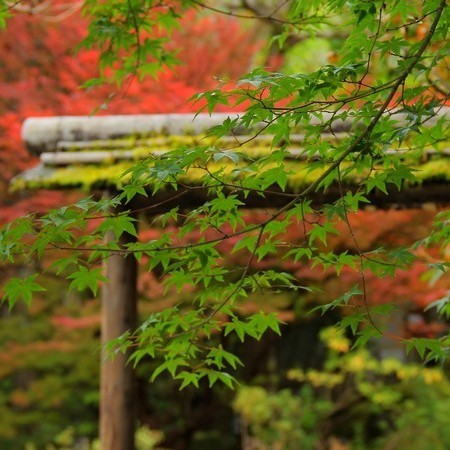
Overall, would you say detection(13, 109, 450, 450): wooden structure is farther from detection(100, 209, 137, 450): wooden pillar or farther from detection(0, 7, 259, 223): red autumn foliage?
detection(0, 7, 259, 223): red autumn foliage

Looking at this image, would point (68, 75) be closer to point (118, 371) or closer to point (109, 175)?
point (109, 175)

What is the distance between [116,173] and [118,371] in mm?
1204

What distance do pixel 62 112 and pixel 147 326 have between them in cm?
641

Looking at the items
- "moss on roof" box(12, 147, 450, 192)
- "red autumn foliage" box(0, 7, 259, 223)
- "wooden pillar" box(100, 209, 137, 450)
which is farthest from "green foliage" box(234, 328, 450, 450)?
"moss on roof" box(12, 147, 450, 192)

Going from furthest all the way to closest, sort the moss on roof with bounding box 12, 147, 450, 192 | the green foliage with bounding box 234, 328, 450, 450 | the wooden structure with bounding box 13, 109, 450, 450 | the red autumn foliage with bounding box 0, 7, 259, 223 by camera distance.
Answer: the green foliage with bounding box 234, 328, 450, 450 → the red autumn foliage with bounding box 0, 7, 259, 223 → the wooden structure with bounding box 13, 109, 450, 450 → the moss on roof with bounding box 12, 147, 450, 192

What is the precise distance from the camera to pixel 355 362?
9484 millimetres

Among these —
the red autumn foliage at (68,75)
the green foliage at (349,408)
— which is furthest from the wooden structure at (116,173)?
the green foliage at (349,408)

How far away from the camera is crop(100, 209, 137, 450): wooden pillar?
5.13 meters

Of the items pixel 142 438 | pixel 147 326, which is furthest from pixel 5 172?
pixel 147 326

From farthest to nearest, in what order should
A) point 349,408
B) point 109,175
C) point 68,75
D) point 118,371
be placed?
1. point 349,408
2. point 68,75
3. point 118,371
4. point 109,175

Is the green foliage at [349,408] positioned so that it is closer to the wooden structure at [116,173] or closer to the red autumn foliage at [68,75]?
the red autumn foliage at [68,75]

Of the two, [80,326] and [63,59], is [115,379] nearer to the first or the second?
[80,326]

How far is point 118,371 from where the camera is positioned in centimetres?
512

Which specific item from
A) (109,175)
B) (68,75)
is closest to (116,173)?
(109,175)
